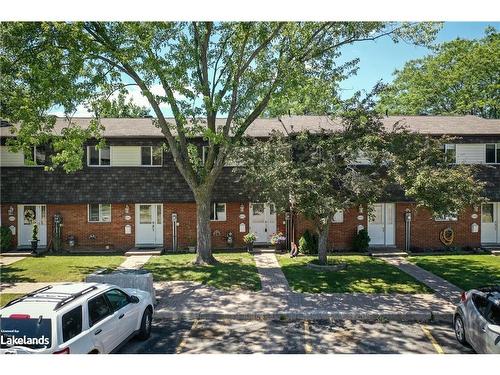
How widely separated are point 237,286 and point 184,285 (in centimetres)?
190

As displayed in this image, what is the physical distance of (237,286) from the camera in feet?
47.9

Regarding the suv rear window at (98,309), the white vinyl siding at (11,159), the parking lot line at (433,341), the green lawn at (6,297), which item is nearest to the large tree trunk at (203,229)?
the green lawn at (6,297)

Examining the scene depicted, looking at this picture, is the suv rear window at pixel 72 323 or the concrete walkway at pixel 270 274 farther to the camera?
the concrete walkway at pixel 270 274

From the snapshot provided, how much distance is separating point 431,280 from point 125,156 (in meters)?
15.5

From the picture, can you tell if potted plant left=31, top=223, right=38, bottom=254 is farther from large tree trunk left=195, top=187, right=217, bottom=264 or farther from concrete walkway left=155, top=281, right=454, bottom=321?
concrete walkway left=155, top=281, right=454, bottom=321

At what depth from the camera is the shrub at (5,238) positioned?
20.6 meters

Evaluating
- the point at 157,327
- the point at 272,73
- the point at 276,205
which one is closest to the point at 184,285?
the point at 157,327

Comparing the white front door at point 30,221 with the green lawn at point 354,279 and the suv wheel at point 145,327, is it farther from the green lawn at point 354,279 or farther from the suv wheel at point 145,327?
the suv wheel at point 145,327

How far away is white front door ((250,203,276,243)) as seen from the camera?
72.5 ft

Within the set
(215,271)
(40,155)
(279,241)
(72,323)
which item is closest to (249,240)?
(279,241)

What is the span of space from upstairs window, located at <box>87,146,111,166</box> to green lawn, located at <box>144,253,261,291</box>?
235 inches

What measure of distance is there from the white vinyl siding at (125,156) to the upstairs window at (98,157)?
297 millimetres

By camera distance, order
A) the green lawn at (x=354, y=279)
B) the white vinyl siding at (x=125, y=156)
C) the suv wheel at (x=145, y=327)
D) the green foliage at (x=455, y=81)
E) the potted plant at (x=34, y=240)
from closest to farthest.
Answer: the suv wheel at (x=145, y=327) → the green lawn at (x=354, y=279) → the potted plant at (x=34, y=240) → the white vinyl siding at (x=125, y=156) → the green foliage at (x=455, y=81)
